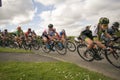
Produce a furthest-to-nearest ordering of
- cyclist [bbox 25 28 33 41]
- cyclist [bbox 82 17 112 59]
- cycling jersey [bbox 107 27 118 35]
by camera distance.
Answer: cyclist [bbox 25 28 33 41]
cycling jersey [bbox 107 27 118 35]
cyclist [bbox 82 17 112 59]

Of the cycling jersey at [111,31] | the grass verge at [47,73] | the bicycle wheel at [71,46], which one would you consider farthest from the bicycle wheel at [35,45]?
the grass verge at [47,73]

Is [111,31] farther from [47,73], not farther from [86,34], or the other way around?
[47,73]

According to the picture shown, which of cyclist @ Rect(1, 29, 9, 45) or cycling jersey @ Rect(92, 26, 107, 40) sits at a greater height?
cyclist @ Rect(1, 29, 9, 45)

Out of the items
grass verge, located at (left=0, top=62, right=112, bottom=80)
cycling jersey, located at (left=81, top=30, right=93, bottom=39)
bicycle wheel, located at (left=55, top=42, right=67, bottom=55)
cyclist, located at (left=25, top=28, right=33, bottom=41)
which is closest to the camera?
grass verge, located at (left=0, top=62, right=112, bottom=80)

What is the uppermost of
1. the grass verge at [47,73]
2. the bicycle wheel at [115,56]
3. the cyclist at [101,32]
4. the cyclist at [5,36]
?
the cyclist at [5,36]

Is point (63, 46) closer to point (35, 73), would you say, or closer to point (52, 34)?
point (52, 34)

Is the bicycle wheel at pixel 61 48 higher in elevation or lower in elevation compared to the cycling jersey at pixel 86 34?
lower

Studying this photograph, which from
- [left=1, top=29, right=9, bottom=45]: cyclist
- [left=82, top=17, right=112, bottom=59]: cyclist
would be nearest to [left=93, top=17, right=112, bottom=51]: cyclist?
[left=82, top=17, right=112, bottom=59]: cyclist

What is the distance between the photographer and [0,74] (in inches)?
324

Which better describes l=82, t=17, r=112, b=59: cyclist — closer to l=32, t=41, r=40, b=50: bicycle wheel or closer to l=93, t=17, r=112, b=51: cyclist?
l=93, t=17, r=112, b=51: cyclist

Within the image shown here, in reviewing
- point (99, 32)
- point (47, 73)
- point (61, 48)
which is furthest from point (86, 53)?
point (61, 48)

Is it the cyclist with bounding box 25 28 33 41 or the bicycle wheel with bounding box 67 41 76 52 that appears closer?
the bicycle wheel with bounding box 67 41 76 52

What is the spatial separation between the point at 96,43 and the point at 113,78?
2.52 meters

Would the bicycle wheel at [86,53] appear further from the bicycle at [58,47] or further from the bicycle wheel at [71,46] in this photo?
the bicycle wheel at [71,46]
